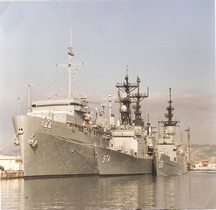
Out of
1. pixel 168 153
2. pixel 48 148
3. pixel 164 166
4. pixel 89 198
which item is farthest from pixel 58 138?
pixel 168 153

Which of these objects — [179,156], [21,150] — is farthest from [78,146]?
[179,156]

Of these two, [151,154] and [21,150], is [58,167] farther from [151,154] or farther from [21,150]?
[151,154]

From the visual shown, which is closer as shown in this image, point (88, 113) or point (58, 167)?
point (58, 167)

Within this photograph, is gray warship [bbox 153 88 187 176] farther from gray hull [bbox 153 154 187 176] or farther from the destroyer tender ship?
the destroyer tender ship

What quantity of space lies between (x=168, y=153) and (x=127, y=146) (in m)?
9.44

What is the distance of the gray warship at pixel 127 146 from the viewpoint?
32625 millimetres

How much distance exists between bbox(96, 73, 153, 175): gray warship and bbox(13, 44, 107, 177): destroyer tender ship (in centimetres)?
114

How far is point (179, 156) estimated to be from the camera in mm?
52250

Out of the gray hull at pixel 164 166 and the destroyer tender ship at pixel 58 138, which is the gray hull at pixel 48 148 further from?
the gray hull at pixel 164 166

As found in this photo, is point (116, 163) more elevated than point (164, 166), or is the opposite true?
point (116, 163)

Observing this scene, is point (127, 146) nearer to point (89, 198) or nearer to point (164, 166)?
point (164, 166)

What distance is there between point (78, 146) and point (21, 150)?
430cm

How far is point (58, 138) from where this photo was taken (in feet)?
95.6

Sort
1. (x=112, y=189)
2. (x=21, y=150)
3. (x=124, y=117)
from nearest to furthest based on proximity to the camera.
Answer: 1. (x=112, y=189)
2. (x=21, y=150)
3. (x=124, y=117)
